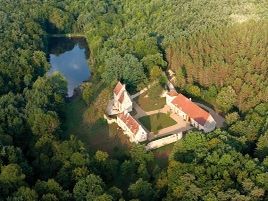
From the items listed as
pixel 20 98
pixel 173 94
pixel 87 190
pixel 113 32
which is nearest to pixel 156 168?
pixel 87 190

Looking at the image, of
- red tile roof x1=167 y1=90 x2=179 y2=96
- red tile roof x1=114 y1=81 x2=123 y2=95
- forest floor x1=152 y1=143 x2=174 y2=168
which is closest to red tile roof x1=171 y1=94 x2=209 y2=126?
red tile roof x1=167 y1=90 x2=179 y2=96

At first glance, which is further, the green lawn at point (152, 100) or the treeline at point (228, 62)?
the green lawn at point (152, 100)

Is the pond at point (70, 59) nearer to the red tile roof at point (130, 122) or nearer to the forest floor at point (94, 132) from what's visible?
the forest floor at point (94, 132)

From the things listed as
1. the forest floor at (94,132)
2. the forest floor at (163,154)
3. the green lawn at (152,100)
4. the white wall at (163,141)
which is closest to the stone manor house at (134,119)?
the forest floor at (94,132)

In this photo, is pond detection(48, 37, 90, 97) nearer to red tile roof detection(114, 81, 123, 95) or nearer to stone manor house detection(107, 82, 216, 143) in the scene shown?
red tile roof detection(114, 81, 123, 95)

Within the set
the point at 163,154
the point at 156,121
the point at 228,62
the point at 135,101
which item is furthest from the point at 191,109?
the point at 228,62
